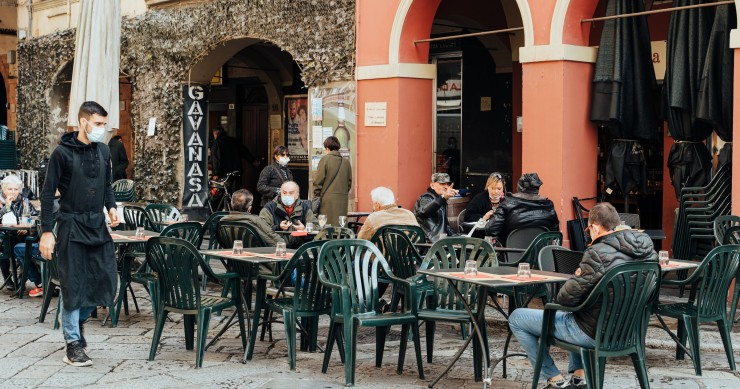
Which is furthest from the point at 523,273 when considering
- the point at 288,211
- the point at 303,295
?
the point at 288,211

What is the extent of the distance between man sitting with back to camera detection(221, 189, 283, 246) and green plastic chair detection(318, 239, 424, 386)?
6.18 ft

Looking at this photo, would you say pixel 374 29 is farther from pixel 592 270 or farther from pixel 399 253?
pixel 592 270

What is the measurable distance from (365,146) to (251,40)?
3429mm

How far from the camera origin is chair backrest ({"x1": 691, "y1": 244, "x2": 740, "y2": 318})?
734 cm

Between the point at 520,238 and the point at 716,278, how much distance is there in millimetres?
2702

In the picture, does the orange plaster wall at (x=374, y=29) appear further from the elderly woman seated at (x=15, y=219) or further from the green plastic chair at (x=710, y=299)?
the green plastic chair at (x=710, y=299)

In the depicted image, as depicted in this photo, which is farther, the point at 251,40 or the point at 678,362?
the point at 251,40

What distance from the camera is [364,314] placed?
23.9ft

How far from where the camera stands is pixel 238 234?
936 centimetres

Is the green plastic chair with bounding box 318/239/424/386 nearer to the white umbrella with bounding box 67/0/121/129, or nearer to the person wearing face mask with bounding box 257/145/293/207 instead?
the white umbrella with bounding box 67/0/121/129

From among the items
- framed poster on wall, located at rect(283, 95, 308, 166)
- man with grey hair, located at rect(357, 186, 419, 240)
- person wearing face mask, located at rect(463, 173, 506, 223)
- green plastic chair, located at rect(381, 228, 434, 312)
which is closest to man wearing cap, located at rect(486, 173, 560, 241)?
man with grey hair, located at rect(357, 186, 419, 240)

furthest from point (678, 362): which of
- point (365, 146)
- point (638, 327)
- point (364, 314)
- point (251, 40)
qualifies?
point (251, 40)

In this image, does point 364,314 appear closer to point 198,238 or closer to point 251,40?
point 198,238

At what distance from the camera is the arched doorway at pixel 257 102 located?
1962cm
